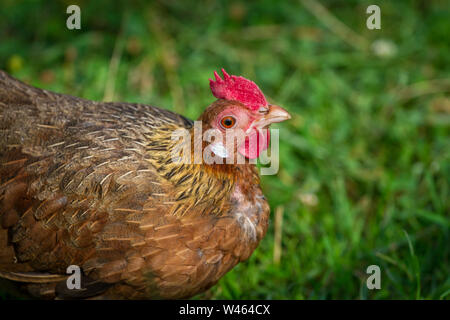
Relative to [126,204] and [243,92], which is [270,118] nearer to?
[243,92]

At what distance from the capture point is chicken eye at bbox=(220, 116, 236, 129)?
239cm

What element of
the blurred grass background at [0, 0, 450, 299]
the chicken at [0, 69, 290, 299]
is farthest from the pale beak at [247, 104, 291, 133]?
the blurred grass background at [0, 0, 450, 299]

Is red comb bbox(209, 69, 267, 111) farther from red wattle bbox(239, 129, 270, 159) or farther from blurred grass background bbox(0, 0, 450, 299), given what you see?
blurred grass background bbox(0, 0, 450, 299)

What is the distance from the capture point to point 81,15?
448 cm

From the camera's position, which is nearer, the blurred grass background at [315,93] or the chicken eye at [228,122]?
the chicken eye at [228,122]

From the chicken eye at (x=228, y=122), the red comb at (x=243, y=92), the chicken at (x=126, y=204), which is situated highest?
the red comb at (x=243, y=92)

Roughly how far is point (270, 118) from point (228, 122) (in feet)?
0.68

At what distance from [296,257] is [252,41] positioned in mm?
2307

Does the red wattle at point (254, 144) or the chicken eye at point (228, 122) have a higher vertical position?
the chicken eye at point (228, 122)

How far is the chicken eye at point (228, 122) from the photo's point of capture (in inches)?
94.2

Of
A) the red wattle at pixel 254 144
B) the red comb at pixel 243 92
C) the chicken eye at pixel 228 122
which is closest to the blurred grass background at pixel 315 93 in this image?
the red wattle at pixel 254 144

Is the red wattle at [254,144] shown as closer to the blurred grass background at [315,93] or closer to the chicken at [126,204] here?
the chicken at [126,204]

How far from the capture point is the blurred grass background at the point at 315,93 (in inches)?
124
